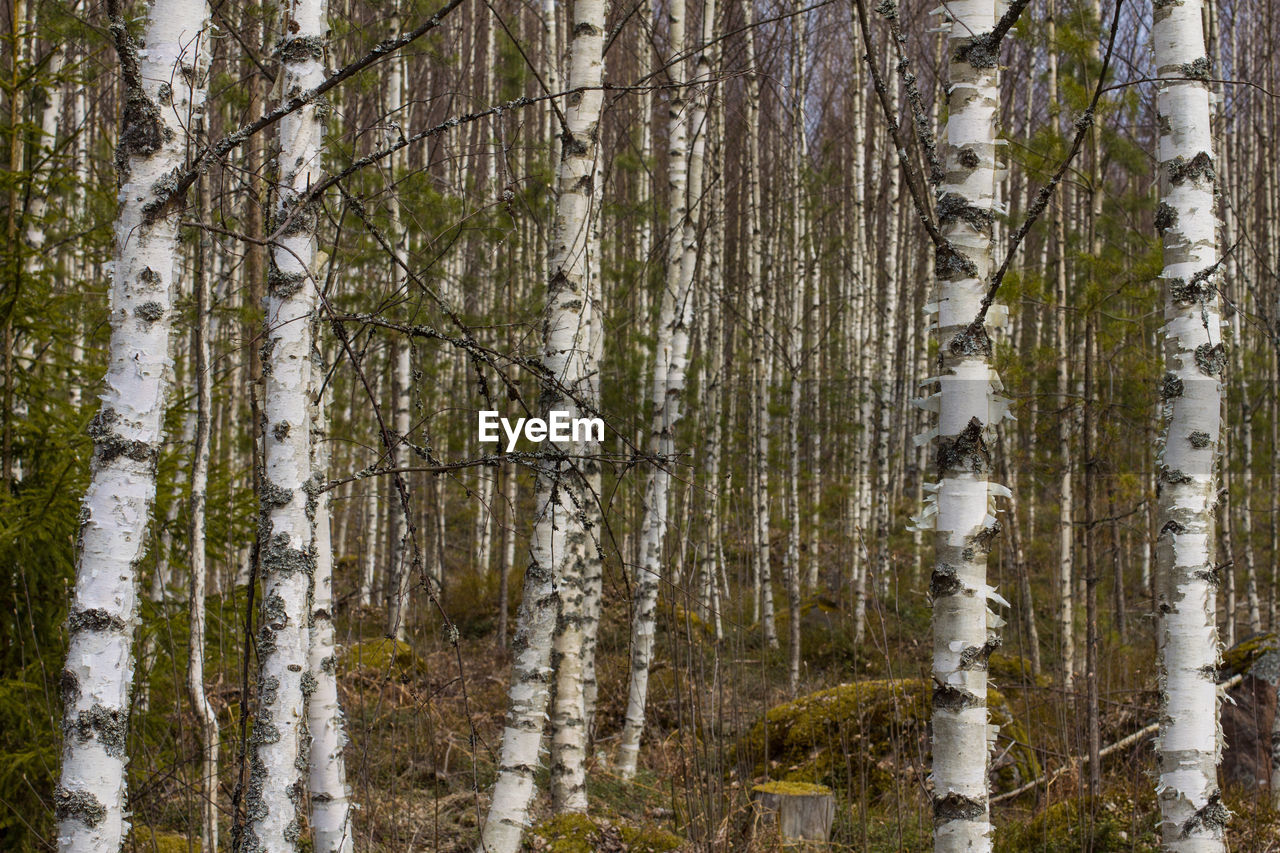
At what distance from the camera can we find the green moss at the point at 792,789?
4.36m

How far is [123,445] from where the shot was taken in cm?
208

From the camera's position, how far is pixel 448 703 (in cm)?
693

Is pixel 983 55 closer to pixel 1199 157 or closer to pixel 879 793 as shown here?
pixel 1199 157

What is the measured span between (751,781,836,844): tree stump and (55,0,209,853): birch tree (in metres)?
3.02

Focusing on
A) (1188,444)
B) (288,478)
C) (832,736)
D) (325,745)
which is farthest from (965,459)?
(832,736)

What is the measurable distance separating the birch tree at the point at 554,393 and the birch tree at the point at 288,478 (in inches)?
39.7

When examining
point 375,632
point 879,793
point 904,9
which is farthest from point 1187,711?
point 904,9

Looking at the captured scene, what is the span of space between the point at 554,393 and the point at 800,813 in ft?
8.50

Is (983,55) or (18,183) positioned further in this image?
(18,183)

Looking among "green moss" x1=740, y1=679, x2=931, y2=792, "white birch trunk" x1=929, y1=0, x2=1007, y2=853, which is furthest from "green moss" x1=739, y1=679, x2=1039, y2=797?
"white birch trunk" x1=929, y1=0, x2=1007, y2=853

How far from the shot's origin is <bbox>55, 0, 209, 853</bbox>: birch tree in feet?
6.73

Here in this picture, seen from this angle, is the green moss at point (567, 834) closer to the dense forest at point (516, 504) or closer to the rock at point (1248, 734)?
the dense forest at point (516, 504)

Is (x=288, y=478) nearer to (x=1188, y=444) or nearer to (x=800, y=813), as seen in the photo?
(x=1188, y=444)

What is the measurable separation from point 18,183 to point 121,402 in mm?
2615
